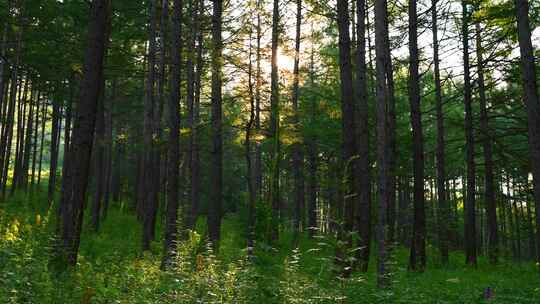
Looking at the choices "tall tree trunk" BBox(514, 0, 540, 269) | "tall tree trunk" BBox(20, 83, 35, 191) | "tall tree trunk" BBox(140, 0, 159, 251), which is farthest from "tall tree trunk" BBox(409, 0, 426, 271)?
"tall tree trunk" BBox(20, 83, 35, 191)

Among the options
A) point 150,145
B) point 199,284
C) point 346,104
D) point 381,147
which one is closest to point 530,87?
point 381,147

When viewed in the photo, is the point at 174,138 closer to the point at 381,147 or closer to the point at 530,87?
the point at 381,147

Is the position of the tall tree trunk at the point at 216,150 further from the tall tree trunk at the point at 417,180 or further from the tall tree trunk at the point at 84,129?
the tall tree trunk at the point at 417,180

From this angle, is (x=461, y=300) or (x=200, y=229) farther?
(x=200, y=229)

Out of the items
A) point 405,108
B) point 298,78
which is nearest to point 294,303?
point 298,78

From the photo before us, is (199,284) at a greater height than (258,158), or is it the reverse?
(258,158)

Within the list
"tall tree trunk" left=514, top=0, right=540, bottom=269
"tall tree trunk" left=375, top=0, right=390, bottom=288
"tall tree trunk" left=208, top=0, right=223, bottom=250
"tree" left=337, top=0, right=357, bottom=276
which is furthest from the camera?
"tall tree trunk" left=208, top=0, right=223, bottom=250

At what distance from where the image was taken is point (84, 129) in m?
8.00

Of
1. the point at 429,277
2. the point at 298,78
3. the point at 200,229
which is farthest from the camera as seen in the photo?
the point at 200,229

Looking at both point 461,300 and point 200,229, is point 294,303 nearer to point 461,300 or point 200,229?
point 461,300

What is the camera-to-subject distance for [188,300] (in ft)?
16.7

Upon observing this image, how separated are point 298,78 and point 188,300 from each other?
9.40 m

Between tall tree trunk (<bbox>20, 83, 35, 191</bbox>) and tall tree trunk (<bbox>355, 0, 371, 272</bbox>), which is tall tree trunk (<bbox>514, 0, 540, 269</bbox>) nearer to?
tall tree trunk (<bbox>355, 0, 371, 272</bbox>)

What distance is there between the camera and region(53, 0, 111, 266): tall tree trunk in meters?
7.97
